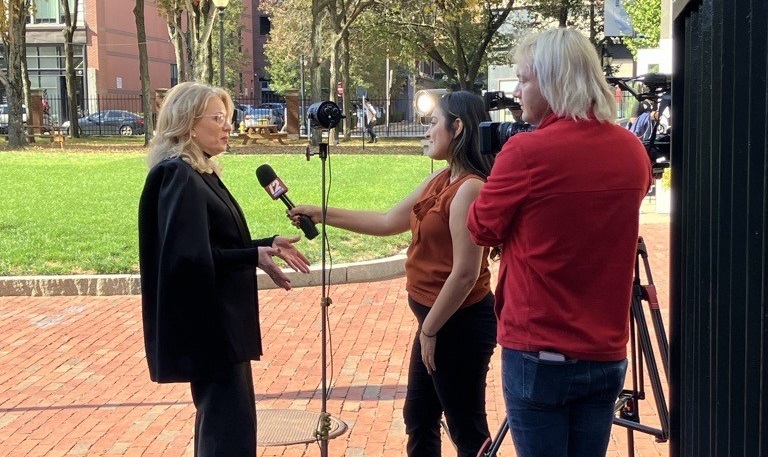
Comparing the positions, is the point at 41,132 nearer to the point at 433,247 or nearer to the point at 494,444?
the point at 433,247

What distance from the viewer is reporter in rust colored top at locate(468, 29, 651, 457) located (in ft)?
9.36

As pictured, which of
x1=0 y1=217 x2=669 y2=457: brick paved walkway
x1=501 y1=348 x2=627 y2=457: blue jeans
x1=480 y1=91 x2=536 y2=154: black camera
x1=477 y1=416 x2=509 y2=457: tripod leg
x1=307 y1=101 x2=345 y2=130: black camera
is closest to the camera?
x1=501 y1=348 x2=627 y2=457: blue jeans

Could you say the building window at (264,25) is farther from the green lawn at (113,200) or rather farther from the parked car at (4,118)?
the green lawn at (113,200)

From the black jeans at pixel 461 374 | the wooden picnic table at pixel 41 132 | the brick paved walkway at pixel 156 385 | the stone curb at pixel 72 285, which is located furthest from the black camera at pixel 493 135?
the wooden picnic table at pixel 41 132

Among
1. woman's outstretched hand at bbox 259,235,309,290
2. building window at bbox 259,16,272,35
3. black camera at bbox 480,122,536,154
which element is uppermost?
building window at bbox 259,16,272,35

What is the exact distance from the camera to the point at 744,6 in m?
2.03

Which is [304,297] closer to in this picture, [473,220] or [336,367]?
[336,367]

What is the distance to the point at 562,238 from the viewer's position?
2.88 meters

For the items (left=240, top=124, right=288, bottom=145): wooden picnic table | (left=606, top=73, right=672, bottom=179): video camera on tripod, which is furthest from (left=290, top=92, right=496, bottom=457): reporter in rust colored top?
(left=240, top=124, right=288, bottom=145): wooden picnic table

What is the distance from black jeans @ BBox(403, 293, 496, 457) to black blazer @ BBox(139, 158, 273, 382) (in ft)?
2.39

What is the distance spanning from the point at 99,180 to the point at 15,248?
853cm

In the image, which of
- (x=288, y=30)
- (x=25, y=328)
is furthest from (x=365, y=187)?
(x=288, y=30)

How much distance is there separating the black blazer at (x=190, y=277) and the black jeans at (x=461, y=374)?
73 cm

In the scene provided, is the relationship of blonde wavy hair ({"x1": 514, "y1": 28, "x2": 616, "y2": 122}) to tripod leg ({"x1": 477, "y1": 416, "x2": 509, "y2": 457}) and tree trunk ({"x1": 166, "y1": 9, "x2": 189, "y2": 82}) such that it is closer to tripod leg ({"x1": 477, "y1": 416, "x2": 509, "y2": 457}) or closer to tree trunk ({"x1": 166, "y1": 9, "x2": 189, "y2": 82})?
tripod leg ({"x1": 477, "y1": 416, "x2": 509, "y2": 457})
